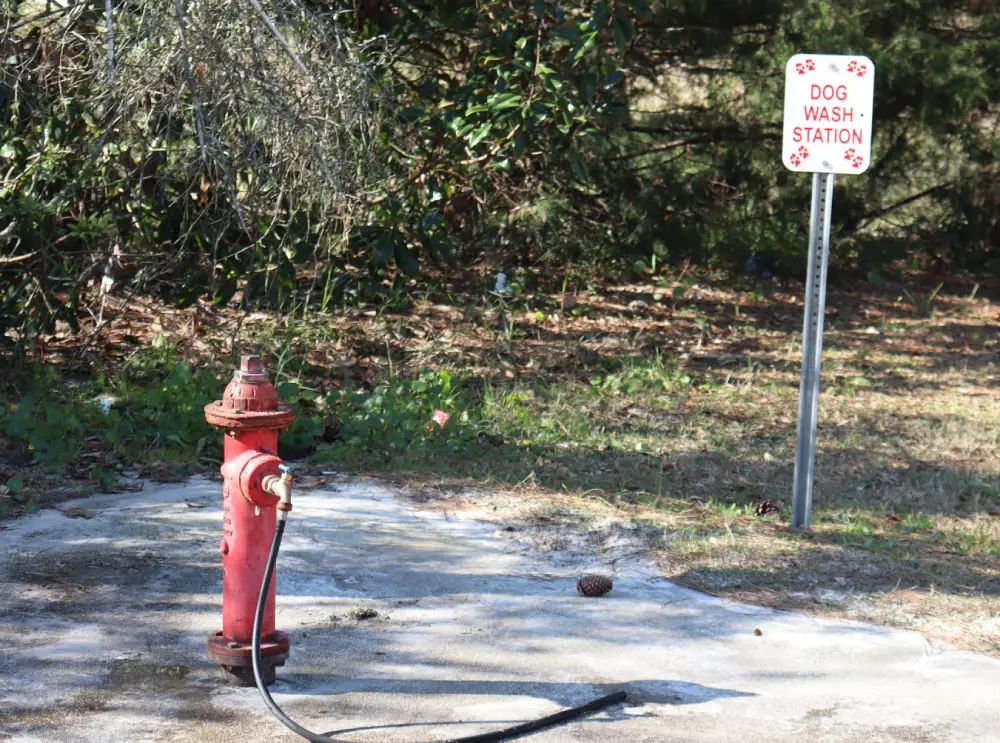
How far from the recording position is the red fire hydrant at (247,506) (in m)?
3.51

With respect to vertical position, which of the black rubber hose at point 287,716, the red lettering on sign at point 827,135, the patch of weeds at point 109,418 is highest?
the red lettering on sign at point 827,135

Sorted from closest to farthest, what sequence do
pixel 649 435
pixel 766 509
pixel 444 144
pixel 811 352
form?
pixel 811 352
pixel 766 509
pixel 649 435
pixel 444 144

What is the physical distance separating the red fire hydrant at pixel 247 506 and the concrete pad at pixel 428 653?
16 cm

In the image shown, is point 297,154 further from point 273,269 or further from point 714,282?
point 714,282

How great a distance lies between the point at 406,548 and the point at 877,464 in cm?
287

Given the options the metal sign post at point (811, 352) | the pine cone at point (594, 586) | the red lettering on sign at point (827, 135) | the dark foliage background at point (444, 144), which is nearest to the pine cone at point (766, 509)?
the metal sign post at point (811, 352)

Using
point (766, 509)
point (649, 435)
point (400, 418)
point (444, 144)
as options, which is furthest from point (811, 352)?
point (444, 144)

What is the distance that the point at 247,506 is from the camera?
3.56 metres

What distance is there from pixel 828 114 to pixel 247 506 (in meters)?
2.96

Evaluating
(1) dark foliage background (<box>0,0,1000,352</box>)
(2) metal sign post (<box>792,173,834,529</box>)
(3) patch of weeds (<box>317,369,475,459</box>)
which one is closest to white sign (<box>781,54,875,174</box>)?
(2) metal sign post (<box>792,173,834,529</box>)

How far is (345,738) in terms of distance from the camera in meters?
Answer: 3.42

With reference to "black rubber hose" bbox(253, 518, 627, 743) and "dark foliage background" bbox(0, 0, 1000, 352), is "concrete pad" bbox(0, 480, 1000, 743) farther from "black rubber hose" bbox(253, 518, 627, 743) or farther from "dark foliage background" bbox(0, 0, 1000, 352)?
"dark foliage background" bbox(0, 0, 1000, 352)

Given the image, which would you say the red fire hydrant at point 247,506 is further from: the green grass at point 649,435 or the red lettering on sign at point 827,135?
the red lettering on sign at point 827,135

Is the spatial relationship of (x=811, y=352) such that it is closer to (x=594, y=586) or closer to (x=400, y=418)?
(x=594, y=586)
